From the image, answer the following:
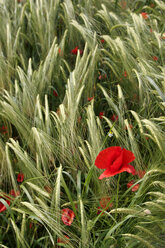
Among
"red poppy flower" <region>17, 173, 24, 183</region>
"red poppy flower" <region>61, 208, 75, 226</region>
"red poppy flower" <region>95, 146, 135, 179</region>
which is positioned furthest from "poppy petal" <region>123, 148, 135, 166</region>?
"red poppy flower" <region>17, 173, 24, 183</region>

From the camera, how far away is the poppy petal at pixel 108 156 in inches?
33.3

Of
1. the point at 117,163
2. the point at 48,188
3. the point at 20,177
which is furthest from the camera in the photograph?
the point at 20,177

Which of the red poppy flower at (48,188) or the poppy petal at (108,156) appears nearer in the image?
the poppy petal at (108,156)

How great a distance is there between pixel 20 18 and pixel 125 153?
120 centimetres

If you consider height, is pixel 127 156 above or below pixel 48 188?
above

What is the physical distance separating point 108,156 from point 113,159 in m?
0.02

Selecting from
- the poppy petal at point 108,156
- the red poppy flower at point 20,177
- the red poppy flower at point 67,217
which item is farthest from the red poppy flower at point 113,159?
the red poppy flower at point 20,177

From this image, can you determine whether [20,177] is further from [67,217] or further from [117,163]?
[117,163]

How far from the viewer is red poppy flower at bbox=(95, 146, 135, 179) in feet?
2.75

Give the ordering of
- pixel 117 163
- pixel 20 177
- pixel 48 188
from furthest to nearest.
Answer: pixel 20 177 → pixel 48 188 → pixel 117 163

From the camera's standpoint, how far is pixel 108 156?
0.85 meters

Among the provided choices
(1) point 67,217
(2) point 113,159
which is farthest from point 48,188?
(2) point 113,159

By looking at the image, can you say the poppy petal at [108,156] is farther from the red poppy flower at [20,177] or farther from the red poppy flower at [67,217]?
the red poppy flower at [20,177]

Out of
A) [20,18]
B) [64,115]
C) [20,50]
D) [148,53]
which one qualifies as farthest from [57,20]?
[64,115]
